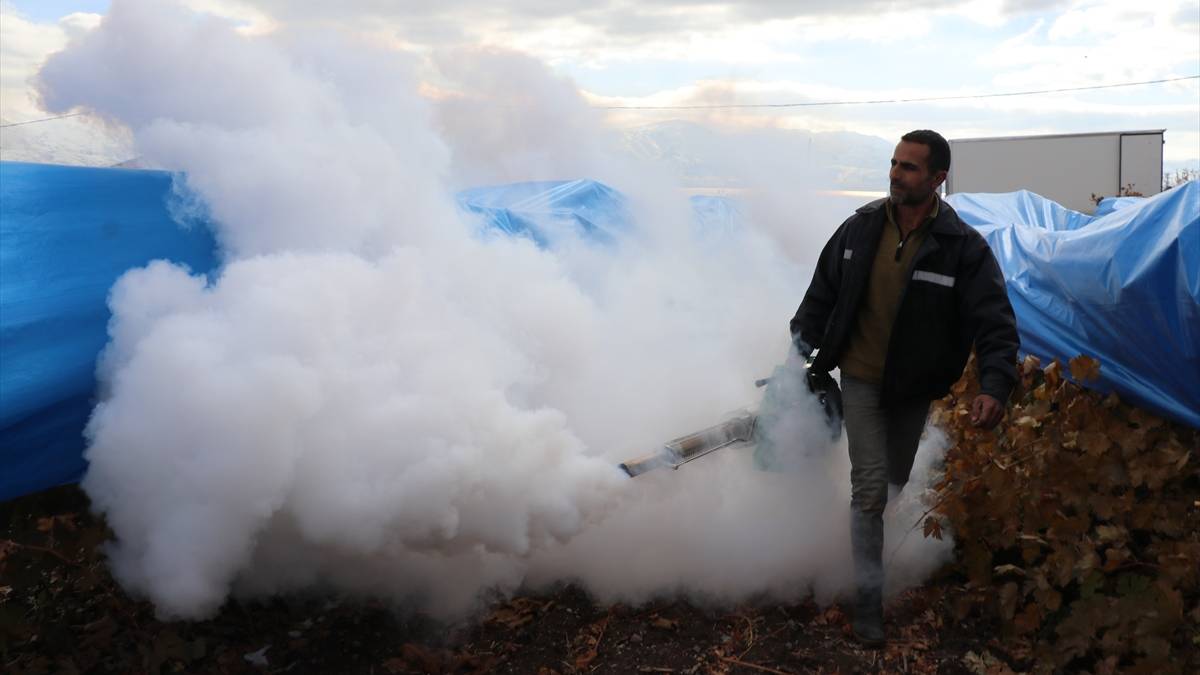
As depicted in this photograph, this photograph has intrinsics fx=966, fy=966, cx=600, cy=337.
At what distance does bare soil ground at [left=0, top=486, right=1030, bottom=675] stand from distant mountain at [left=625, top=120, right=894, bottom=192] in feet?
11.7

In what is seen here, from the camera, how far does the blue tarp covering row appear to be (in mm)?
3295

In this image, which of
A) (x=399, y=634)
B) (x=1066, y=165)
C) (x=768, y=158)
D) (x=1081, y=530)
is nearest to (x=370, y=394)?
(x=399, y=634)

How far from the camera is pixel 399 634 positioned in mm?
3697

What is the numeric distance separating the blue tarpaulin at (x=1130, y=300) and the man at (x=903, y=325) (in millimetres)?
891

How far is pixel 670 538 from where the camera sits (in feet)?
13.4

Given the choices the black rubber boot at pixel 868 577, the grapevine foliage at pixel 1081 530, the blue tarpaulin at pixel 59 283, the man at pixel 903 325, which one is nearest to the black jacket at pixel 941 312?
the man at pixel 903 325

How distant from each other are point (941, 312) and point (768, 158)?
335cm

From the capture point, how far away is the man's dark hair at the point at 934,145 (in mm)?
3689

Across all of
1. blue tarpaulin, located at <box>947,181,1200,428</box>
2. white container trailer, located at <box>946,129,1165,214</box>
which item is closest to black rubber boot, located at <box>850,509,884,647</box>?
blue tarpaulin, located at <box>947,181,1200,428</box>

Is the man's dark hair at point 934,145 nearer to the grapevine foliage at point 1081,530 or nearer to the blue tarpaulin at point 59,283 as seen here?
the grapevine foliage at point 1081,530

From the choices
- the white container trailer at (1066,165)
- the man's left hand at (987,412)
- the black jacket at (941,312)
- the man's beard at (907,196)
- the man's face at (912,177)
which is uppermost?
the man's face at (912,177)

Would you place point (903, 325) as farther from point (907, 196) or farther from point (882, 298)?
point (907, 196)

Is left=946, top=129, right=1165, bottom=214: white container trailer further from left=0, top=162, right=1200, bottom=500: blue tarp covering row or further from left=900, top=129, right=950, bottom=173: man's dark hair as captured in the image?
left=900, top=129, right=950, bottom=173: man's dark hair

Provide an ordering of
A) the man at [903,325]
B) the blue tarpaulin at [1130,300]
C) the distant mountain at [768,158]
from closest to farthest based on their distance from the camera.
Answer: the man at [903,325] → the blue tarpaulin at [1130,300] → the distant mountain at [768,158]
